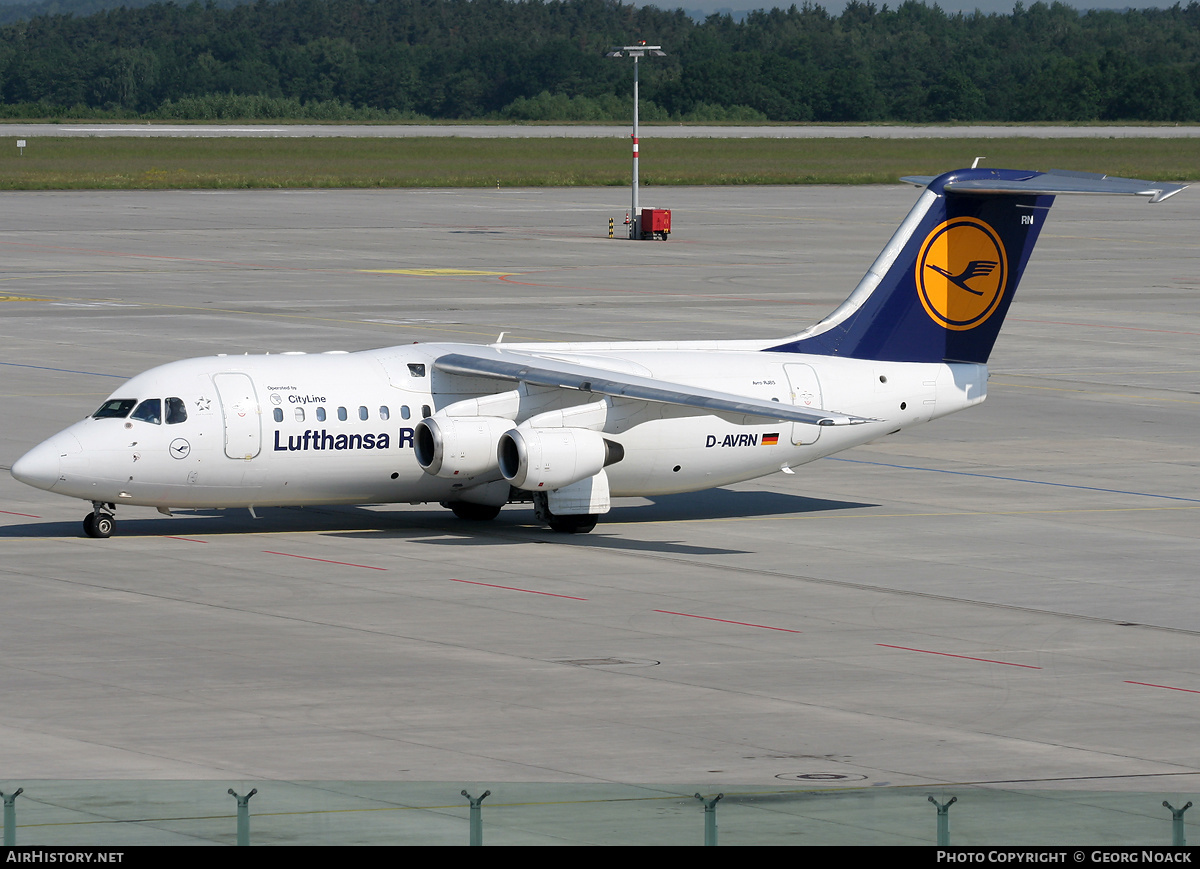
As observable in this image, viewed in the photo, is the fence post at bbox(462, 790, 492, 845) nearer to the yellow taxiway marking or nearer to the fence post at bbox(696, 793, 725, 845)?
the fence post at bbox(696, 793, 725, 845)

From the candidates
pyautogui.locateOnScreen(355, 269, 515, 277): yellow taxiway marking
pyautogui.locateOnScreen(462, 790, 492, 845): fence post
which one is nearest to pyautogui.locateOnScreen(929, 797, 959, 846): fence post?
pyautogui.locateOnScreen(462, 790, 492, 845): fence post

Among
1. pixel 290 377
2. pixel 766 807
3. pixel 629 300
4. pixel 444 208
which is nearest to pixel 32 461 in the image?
pixel 290 377

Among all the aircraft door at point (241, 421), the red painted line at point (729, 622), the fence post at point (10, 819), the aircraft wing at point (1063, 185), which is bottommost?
the red painted line at point (729, 622)

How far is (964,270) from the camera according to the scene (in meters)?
35.3

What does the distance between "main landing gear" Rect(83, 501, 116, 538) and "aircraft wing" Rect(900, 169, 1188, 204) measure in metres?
15.2

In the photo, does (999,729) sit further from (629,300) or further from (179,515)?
(629,300)

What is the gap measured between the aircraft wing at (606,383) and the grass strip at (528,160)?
95.1 metres

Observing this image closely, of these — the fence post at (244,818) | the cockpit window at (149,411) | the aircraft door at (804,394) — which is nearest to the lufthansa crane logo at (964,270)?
the aircraft door at (804,394)

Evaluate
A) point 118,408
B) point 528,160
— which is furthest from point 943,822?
point 528,160

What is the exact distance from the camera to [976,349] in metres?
35.3

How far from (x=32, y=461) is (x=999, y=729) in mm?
15824

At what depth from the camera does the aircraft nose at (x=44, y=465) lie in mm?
29562

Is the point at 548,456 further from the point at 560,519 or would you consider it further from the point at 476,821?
the point at 476,821

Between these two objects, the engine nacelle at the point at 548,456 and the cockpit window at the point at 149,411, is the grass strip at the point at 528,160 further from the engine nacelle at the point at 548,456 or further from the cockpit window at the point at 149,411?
the engine nacelle at the point at 548,456
